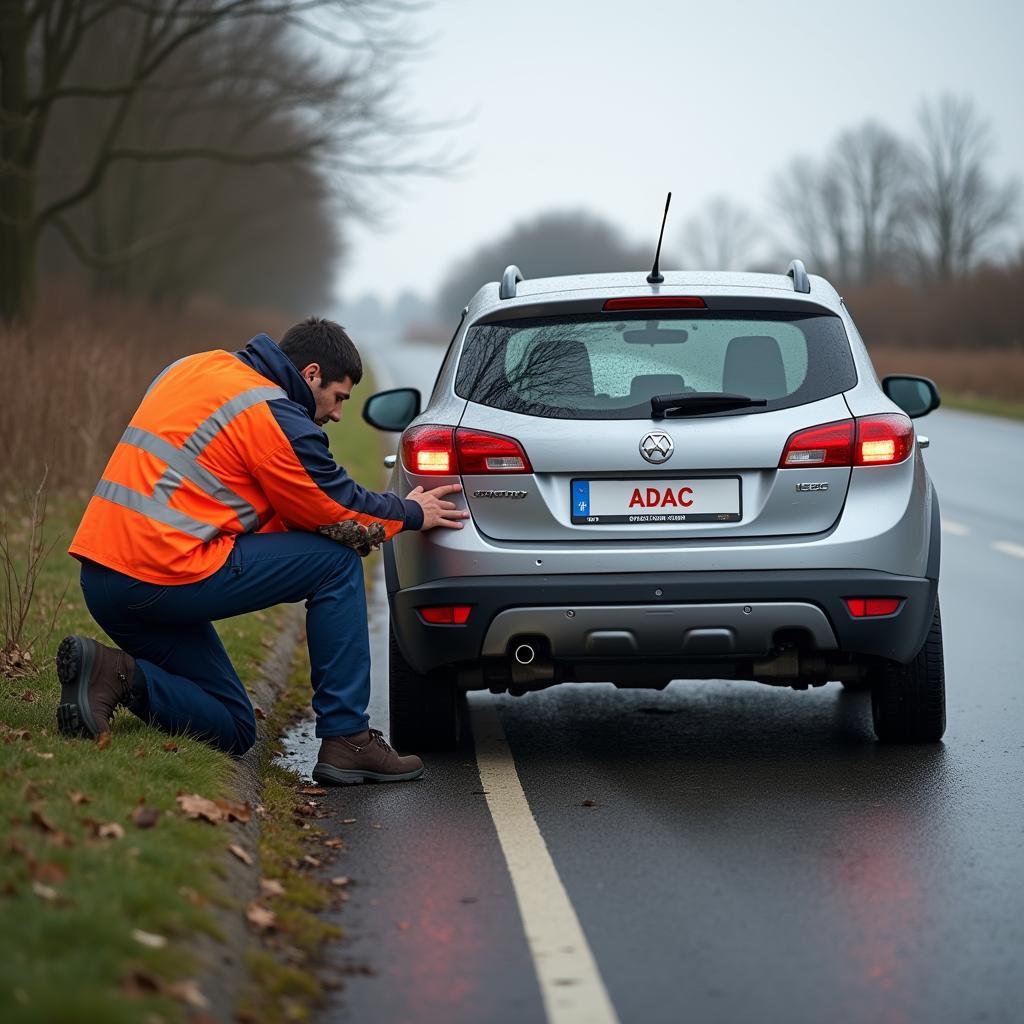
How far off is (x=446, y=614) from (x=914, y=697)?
185cm

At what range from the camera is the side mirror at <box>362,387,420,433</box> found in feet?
25.5

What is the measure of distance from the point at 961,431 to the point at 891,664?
72.7 ft

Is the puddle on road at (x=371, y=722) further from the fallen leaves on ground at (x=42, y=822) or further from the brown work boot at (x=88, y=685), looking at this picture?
the fallen leaves on ground at (x=42, y=822)

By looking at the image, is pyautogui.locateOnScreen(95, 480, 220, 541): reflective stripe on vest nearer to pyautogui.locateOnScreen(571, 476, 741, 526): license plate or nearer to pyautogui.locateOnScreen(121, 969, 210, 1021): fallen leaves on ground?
pyautogui.locateOnScreen(571, 476, 741, 526): license plate

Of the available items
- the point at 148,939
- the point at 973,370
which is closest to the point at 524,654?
the point at 148,939

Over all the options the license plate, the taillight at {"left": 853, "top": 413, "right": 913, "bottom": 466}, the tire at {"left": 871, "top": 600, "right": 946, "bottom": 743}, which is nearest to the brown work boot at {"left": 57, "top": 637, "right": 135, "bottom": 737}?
the license plate

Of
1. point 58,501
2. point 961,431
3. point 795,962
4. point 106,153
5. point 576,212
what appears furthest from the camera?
point 576,212

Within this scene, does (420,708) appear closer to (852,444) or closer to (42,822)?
(852,444)

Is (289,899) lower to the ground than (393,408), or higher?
lower

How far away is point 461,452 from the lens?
6340 millimetres

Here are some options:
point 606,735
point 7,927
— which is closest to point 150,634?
point 606,735

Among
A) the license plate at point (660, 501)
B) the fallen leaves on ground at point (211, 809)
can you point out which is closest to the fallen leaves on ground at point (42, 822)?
the fallen leaves on ground at point (211, 809)

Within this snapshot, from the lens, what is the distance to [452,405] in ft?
21.3

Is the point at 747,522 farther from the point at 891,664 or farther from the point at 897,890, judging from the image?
the point at 897,890
